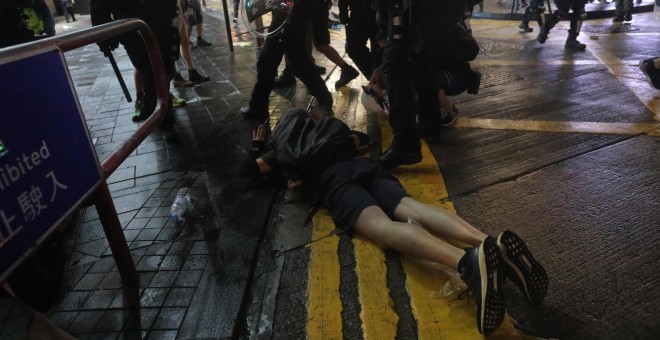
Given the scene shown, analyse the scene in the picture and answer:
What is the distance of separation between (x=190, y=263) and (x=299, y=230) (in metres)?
0.64

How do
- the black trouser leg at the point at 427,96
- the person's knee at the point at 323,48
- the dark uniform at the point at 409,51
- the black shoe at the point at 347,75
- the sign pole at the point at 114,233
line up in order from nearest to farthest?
the sign pole at the point at 114,233 → the dark uniform at the point at 409,51 → the black trouser leg at the point at 427,96 → the person's knee at the point at 323,48 → the black shoe at the point at 347,75

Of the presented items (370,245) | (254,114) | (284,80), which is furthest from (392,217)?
(284,80)

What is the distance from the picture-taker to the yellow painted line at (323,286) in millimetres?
1870

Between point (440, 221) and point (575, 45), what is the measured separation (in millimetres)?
6017

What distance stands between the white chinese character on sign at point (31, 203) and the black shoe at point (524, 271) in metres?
1.75

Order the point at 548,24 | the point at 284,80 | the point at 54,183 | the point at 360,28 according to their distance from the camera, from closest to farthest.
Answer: the point at 54,183 → the point at 360,28 → the point at 284,80 → the point at 548,24

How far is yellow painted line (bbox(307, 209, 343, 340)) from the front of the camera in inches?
73.6

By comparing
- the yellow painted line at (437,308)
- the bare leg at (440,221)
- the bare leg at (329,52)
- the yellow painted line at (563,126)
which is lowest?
the yellow painted line at (437,308)

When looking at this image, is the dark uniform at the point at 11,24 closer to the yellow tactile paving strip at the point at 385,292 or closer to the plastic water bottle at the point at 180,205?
the plastic water bottle at the point at 180,205

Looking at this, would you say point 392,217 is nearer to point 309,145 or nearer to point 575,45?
point 309,145

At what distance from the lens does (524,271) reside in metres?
1.81


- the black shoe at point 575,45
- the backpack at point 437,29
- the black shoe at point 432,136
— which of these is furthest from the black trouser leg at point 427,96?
the black shoe at point 575,45

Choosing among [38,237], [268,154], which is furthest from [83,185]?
[268,154]

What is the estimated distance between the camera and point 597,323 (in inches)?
70.2
